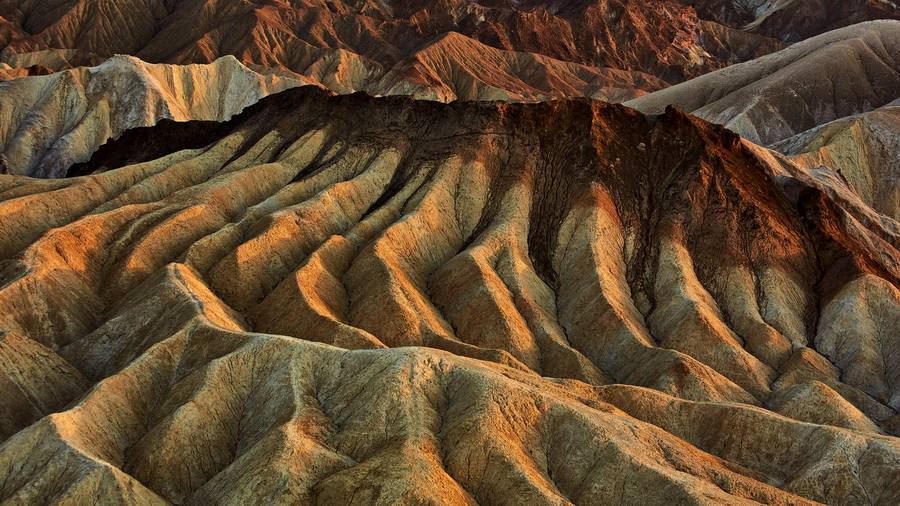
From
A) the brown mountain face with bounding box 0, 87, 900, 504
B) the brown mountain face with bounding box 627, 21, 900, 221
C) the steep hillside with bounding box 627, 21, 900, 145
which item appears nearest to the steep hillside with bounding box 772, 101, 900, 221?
the brown mountain face with bounding box 627, 21, 900, 221

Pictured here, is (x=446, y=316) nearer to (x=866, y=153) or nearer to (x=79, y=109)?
(x=866, y=153)

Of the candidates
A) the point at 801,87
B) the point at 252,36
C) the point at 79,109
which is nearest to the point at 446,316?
the point at 79,109

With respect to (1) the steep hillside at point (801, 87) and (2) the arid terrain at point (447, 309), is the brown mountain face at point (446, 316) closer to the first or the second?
(2) the arid terrain at point (447, 309)

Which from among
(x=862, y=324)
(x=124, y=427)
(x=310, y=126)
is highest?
(x=310, y=126)

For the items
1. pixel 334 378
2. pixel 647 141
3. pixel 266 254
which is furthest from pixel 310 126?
pixel 334 378

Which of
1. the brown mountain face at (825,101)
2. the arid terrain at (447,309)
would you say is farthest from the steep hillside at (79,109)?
the brown mountain face at (825,101)

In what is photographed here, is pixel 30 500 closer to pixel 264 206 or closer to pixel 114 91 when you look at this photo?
pixel 264 206
